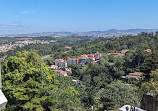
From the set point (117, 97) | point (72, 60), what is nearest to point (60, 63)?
point (72, 60)

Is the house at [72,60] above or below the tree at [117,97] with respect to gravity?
below

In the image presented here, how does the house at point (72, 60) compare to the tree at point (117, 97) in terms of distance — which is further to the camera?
the house at point (72, 60)

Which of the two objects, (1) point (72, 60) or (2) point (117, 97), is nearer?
(2) point (117, 97)

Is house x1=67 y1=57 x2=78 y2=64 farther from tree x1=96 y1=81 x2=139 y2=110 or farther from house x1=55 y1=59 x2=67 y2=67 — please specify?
tree x1=96 y1=81 x2=139 y2=110

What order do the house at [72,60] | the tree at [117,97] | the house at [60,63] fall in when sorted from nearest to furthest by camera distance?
the tree at [117,97] → the house at [60,63] → the house at [72,60]

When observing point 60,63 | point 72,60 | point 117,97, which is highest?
point 117,97

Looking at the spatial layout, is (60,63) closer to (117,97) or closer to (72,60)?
(72,60)

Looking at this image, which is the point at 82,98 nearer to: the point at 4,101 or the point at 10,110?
the point at 10,110

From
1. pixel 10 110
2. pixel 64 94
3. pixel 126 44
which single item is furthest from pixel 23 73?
pixel 126 44

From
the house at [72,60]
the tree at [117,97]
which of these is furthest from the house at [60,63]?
the tree at [117,97]

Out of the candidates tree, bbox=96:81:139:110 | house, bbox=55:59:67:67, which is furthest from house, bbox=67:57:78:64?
tree, bbox=96:81:139:110

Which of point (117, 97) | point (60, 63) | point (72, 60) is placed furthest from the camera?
point (72, 60)

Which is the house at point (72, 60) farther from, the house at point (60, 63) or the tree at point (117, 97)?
the tree at point (117, 97)
